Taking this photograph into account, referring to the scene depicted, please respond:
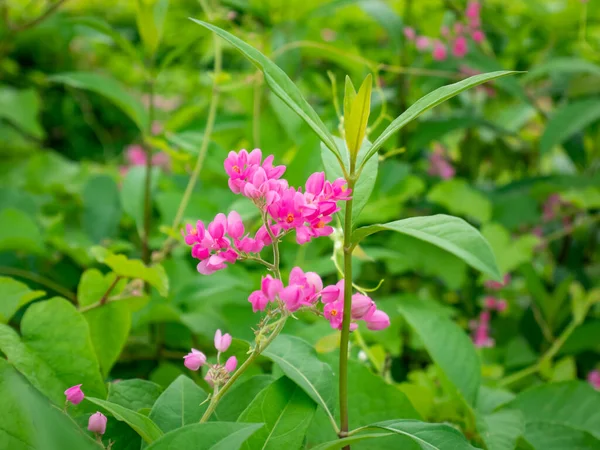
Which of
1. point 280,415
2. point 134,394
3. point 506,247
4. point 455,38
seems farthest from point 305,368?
point 455,38

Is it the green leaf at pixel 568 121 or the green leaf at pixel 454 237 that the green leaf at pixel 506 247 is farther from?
the green leaf at pixel 454 237

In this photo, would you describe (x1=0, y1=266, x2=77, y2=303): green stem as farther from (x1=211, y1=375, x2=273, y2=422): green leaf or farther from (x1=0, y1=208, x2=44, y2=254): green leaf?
(x1=211, y1=375, x2=273, y2=422): green leaf

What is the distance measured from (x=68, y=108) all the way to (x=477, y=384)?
189 centimetres

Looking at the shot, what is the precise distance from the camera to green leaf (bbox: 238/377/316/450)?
0.43 m

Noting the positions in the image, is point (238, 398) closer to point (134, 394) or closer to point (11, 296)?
point (134, 394)

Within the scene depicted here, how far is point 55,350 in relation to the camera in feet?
1.67

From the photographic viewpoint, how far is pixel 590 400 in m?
0.66

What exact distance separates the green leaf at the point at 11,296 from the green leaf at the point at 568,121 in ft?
3.09

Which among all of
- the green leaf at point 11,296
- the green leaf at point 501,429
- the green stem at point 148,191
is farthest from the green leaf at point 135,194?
the green leaf at point 501,429

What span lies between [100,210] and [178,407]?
729 mm

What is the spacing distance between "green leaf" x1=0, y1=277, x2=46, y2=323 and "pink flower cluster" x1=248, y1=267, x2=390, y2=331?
0.83ft

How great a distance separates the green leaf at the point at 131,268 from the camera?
0.61 meters

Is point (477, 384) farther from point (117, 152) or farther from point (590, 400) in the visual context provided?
point (117, 152)

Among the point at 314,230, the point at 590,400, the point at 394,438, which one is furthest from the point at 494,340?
the point at 314,230
